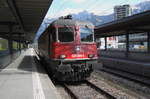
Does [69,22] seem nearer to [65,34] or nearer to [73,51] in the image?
[65,34]

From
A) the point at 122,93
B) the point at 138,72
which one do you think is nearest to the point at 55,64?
the point at 122,93

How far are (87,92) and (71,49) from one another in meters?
2.44

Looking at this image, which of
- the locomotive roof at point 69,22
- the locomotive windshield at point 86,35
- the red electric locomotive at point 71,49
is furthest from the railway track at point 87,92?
the locomotive roof at point 69,22

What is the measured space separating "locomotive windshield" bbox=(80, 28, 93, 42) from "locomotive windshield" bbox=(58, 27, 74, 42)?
53 cm

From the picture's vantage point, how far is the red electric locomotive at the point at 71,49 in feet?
39.2

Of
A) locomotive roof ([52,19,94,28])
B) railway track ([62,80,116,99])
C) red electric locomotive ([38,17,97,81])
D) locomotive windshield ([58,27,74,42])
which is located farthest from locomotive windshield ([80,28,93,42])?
railway track ([62,80,116,99])

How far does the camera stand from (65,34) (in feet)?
40.5

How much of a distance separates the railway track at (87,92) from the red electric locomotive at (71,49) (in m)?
0.49

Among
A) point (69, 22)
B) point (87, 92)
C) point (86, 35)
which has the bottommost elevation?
point (87, 92)

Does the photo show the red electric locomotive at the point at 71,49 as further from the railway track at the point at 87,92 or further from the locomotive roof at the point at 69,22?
the railway track at the point at 87,92

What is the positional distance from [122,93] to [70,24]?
171 inches

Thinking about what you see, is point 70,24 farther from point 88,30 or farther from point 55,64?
point 55,64

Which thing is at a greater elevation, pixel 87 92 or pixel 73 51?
pixel 73 51

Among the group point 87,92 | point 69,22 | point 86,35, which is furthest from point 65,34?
point 87,92
